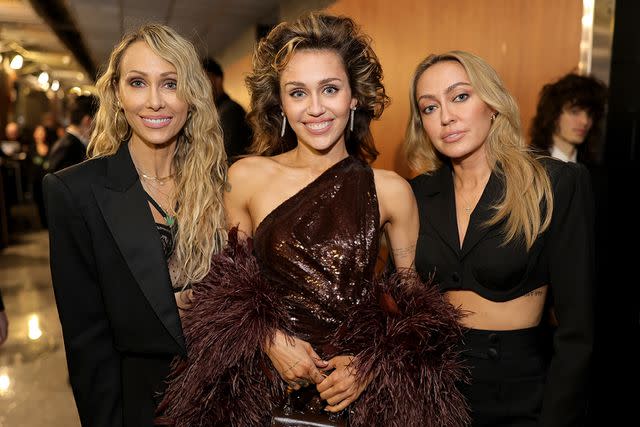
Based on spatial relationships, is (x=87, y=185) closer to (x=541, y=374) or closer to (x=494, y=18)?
(x=541, y=374)

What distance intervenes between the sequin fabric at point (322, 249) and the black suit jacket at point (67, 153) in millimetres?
4369

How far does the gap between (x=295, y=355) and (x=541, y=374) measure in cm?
77

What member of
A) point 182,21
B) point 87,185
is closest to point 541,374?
point 87,185

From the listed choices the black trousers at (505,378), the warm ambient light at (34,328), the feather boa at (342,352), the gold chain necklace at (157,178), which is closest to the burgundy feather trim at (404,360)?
the feather boa at (342,352)

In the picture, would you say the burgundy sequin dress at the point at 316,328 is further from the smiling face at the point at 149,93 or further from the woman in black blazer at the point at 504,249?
the smiling face at the point at 149,93

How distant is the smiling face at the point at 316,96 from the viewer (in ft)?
5.97

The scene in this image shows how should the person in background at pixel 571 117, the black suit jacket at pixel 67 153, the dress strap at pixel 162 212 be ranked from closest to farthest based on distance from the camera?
1. the dress strap at pixel 162 212
2. the person in background at pixel 571 117
3. the black suit jacket at pixel 67 153

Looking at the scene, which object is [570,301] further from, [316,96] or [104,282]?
[104,282]

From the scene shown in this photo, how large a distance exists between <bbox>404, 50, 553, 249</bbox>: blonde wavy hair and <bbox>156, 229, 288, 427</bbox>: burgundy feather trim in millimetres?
764

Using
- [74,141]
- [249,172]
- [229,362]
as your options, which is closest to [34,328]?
[74,141]

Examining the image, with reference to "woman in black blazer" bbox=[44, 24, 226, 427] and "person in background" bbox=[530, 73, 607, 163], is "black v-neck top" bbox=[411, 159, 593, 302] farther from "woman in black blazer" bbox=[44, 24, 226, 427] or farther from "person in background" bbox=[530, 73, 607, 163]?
"person in background" bbox=[530, 73, 607, 163]

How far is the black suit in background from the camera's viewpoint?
178 inches

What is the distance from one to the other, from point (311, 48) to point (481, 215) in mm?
784

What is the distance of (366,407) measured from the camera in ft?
5.14
